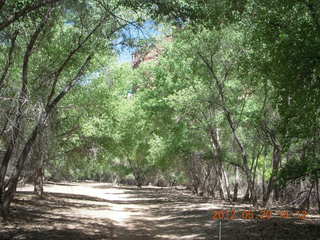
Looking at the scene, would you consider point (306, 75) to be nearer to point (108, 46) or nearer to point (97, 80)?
point (108, 46)

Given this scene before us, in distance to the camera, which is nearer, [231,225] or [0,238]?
[0,238]

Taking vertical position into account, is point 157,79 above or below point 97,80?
above

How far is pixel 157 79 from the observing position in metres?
27.9

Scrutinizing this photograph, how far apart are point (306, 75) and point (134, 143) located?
1154 inches

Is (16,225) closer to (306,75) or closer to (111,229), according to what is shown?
(111,229)

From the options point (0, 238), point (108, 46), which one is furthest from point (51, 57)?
point (0, 238)

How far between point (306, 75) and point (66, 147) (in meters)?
19.7

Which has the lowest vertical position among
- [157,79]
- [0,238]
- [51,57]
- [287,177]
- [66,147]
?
[0,238]

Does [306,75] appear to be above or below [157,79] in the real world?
below

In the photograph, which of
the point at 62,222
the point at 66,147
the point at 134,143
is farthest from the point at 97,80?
the point at 134,143

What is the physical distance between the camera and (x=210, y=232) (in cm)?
1196

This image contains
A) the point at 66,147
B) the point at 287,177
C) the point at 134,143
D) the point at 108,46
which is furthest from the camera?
the point at 134,143

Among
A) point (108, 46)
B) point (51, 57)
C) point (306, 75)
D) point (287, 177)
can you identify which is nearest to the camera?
point (306, 75)

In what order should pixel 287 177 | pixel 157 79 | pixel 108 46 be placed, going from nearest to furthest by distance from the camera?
pixel 287 177
pixel 108 46
pixel 157 79
